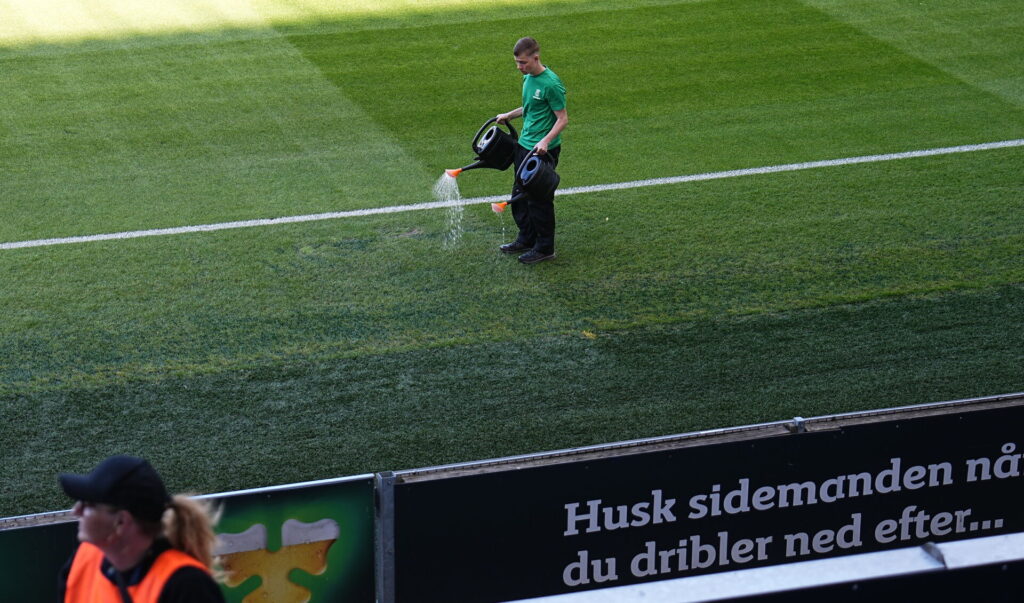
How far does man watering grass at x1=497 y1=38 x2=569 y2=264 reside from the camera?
8.86 metres

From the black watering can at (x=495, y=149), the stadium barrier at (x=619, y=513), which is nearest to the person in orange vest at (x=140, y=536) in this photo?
the stadium barrier at (x=619, y=513)

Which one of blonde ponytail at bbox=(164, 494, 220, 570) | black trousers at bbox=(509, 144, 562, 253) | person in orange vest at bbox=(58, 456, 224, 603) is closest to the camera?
person in orange vest at bbox=(58, 456, 224, 603)

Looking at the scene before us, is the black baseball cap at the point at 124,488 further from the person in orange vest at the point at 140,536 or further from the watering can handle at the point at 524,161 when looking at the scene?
the watering can handle at the point at 524,161

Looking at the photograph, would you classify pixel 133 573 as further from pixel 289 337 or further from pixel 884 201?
pixel 884 201

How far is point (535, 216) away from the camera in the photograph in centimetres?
935

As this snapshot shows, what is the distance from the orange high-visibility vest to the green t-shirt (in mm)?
5990

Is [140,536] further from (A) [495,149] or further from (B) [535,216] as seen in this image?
(A) [495,149]

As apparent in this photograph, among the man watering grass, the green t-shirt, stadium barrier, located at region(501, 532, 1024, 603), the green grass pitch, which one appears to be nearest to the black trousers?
the man watering grass

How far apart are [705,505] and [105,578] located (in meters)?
2.86

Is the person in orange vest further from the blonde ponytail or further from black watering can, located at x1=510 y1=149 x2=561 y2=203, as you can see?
black watering can, located at x1=510 y1=149 x2=561 y2=203

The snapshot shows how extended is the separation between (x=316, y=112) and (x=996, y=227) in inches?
281

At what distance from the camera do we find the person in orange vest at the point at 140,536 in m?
3.21

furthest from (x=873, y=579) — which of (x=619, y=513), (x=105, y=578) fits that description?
(x=619, y=513)

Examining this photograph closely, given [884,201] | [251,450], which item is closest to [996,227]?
[884,201]
